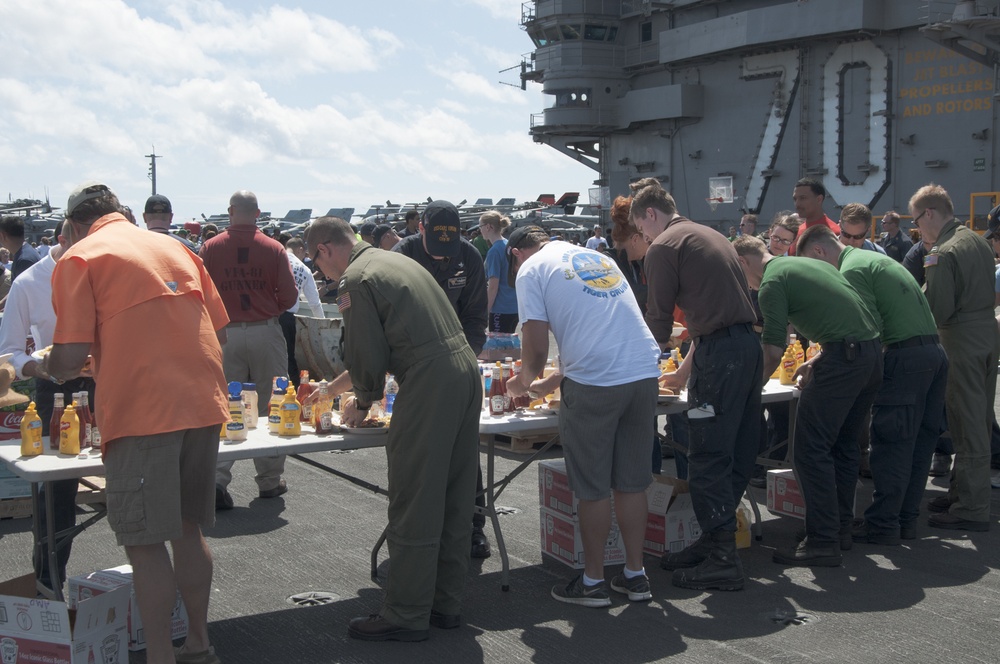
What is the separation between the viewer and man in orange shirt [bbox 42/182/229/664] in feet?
11.9

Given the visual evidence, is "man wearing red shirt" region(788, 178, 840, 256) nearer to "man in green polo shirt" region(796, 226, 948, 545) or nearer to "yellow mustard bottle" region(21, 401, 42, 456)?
"man in green polo shirt" region(796, 226, 948, 545)

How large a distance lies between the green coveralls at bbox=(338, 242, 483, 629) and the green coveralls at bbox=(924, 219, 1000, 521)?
3.56 metres

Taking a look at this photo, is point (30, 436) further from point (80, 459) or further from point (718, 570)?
point (718, 570)

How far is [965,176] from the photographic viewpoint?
77.7ft

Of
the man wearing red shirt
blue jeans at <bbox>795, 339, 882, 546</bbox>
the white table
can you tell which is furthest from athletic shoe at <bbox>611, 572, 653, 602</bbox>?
the man wearing red shirt

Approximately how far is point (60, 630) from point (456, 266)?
125 inches

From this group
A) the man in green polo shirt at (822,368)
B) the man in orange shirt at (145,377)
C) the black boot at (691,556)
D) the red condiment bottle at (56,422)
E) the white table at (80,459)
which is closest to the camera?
the man in orange shirt at (145,377)

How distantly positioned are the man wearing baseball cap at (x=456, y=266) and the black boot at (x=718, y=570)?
1.24 metres

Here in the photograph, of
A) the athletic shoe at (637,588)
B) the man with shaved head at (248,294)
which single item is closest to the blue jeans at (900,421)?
the athletic shoe at (637,588)

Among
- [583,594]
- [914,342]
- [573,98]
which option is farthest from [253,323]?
[573,98]

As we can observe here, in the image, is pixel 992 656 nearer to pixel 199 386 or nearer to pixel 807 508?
pixel 807 508

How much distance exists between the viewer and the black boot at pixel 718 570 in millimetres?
5094

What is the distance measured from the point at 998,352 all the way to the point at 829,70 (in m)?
22.5

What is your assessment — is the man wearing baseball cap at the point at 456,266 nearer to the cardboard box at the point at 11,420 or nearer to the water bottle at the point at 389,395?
the water bottle at the point at 389,395
